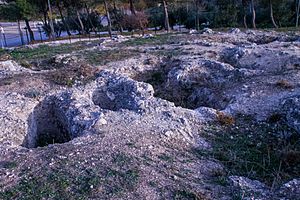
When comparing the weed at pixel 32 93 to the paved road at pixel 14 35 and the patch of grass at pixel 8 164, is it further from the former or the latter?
the paved road at pixel 14 35

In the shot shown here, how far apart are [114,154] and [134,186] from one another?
60.5 inches

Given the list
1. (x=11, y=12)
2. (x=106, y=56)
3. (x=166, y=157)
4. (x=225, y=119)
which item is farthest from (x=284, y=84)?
(x=11, y=12)

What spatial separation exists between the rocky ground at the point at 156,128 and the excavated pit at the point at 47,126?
0.04 meters

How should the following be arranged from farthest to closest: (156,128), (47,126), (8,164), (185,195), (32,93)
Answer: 1. (32,93)
2. (47,126)
3. (156,128)
4. (8,164)
5. (185,195)

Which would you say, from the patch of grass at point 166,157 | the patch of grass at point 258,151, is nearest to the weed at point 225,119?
the patch of grass at point 258,151

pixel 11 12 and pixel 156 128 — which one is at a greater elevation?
pixel 11 12

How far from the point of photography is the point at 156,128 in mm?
11133

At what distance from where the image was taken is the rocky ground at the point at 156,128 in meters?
8.46

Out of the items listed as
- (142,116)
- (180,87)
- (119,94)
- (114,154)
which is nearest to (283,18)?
(180,87)

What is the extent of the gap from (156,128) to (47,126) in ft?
18.6

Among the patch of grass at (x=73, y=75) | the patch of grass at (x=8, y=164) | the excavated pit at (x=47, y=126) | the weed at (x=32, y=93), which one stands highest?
the patch of grass at (x=73, y=75)

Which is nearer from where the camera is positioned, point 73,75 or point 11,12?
point 73,75

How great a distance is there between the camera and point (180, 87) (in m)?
17.2

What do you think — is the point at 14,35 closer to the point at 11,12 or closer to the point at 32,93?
the point at 11,12
